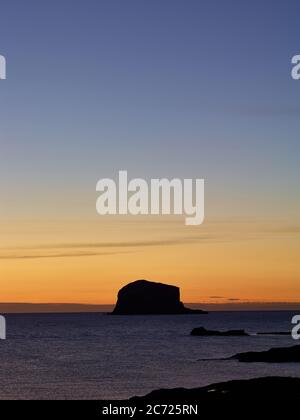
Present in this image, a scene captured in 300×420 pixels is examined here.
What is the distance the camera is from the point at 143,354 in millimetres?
132375

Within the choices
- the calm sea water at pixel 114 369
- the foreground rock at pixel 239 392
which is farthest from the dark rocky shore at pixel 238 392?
the calm sea water at pixel 114 369

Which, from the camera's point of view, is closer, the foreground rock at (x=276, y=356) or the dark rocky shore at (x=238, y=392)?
the dark rocky shore at (x=238, y=392)

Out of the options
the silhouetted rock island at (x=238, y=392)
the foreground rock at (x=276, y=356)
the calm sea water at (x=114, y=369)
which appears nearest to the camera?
the silhouetted rock island at (x=238, y=392)

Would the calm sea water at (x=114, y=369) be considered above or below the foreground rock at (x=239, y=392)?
below

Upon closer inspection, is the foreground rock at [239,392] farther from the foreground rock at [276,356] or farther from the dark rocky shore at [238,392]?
the foreground rock at [276,356]

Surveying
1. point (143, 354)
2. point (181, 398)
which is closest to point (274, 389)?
point (181, 398)

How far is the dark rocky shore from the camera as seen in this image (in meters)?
44.9

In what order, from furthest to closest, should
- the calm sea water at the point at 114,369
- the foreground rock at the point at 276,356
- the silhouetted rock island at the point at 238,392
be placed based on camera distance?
the foreground rock at the point at 276,356 → the calm sea water at the point at 114,369 → the silhouetted rock island at the point at 238,392

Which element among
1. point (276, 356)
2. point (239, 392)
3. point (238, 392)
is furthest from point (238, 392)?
point (276, 356)

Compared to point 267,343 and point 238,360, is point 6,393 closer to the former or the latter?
point 238,360

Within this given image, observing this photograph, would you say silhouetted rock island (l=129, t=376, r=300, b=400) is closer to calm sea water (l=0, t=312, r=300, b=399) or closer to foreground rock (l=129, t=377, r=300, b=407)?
foreground rock (l=129, t=377, r=300, b=407)

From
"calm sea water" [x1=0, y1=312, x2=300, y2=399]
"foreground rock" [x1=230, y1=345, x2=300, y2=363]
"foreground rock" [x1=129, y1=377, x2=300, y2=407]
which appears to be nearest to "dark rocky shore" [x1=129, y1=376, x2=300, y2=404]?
"foreground rock" [x1=129, y1=377, x2=300, y2=407]

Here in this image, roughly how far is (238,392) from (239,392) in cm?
11

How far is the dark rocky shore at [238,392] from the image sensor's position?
44875 mm
